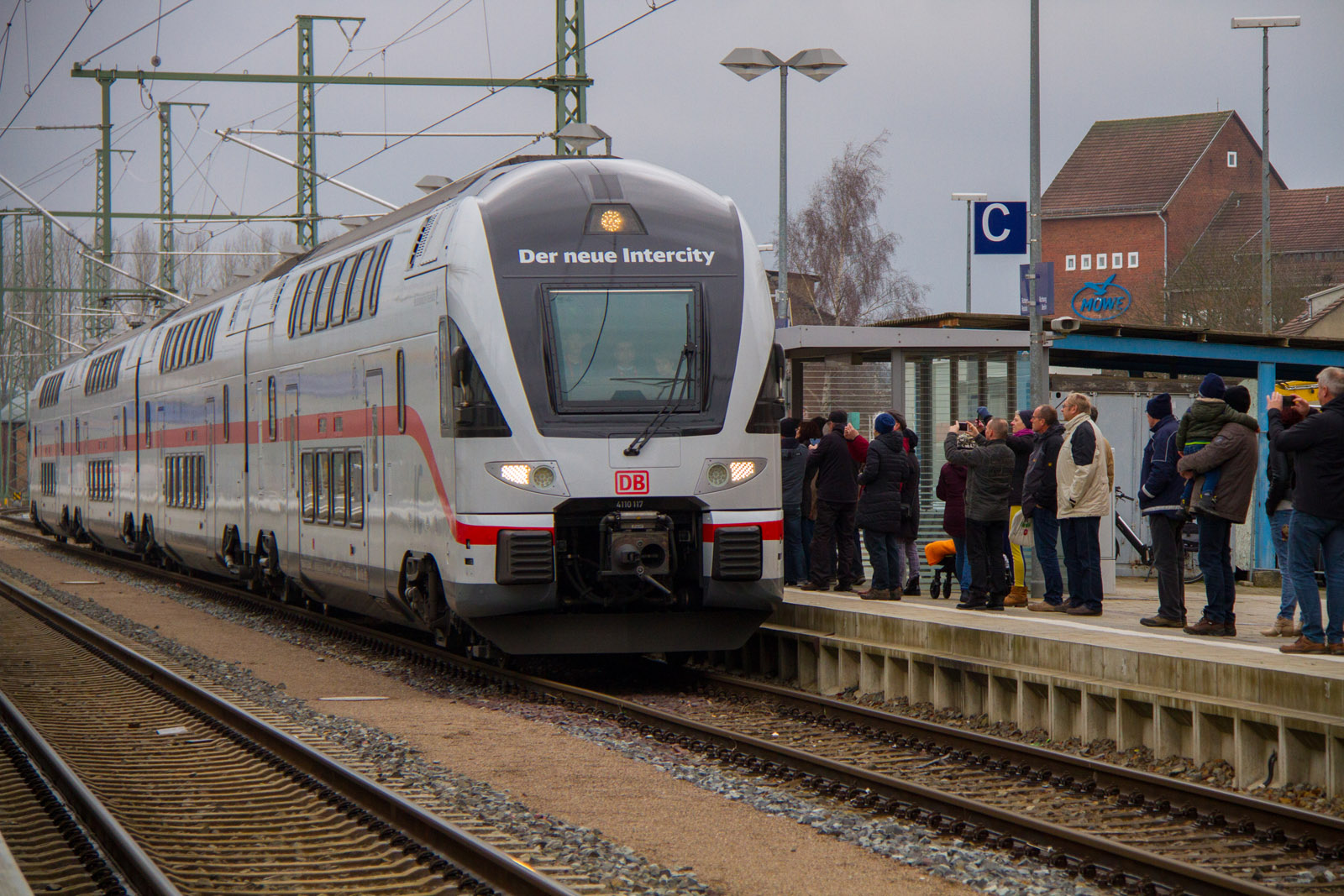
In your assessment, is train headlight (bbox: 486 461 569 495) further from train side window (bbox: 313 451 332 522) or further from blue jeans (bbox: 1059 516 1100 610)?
train side window (bbox: 313 451 332 522)

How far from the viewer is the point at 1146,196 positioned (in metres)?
81.9

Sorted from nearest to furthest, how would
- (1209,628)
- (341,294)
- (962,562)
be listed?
(1209,628) → (341,294) → (962,562)

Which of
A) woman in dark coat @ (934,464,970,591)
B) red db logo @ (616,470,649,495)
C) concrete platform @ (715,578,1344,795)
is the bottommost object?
concrete platform @ (715,578,1344,795)

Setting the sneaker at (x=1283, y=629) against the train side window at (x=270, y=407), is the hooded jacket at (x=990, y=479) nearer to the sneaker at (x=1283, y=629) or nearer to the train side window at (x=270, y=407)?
the sneaker at (x=1283, y=629)

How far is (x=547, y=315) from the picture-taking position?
38.1ft

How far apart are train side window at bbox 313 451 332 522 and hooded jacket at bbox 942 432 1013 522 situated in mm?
5848

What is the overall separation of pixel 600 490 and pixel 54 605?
41.7ft

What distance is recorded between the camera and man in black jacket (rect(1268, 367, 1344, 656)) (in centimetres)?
973

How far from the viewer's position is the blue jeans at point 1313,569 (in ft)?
32.0

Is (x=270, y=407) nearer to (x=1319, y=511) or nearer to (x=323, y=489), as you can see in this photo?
(x=323, y=489)

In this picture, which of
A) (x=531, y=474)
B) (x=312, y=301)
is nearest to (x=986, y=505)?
(x=531, y=474)

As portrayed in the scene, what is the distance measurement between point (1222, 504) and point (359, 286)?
24.5 ft

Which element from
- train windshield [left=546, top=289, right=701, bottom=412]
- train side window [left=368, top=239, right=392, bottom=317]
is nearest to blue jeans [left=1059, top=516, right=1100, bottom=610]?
train windshield [left=546, top=289, right=701, bottom=412]

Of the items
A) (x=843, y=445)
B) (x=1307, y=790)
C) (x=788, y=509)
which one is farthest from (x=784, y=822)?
(x=788, y=509)
